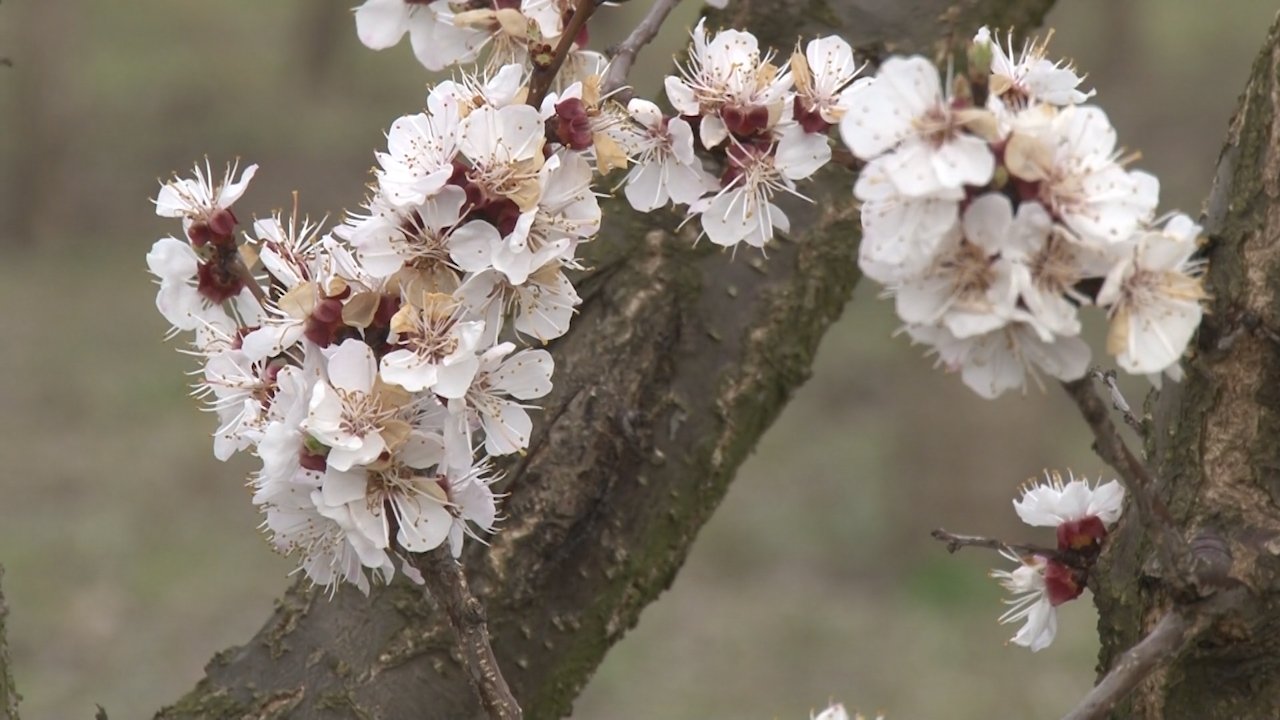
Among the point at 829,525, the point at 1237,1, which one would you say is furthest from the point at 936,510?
the point at 1237,1

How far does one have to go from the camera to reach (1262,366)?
115cm

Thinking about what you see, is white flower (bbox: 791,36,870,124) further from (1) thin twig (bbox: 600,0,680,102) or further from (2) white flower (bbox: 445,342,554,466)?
(2) white flower (bbox: 445,342,554,466)

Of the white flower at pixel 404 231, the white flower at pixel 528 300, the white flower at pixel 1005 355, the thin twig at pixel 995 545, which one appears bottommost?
the white flower at pixel 1005 355

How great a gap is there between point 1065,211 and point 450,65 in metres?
0.57

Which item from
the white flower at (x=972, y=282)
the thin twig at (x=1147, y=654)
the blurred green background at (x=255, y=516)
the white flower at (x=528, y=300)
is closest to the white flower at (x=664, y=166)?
the white flower at (x=528, y=300)

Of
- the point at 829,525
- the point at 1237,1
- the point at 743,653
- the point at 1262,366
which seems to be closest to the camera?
the point at 1262,366

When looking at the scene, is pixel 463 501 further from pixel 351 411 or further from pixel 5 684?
pixel 5 684

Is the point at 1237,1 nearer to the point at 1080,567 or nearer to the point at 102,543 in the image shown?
the point at 102,543

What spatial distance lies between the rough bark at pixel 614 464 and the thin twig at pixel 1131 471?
68 cm

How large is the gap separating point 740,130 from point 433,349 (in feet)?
0.95

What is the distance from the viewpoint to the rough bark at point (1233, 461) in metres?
1.13

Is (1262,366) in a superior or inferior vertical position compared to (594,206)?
inferior

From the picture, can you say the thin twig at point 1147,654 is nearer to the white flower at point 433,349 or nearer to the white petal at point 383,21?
the white flower at point 433,349

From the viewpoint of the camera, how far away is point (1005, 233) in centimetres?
76
